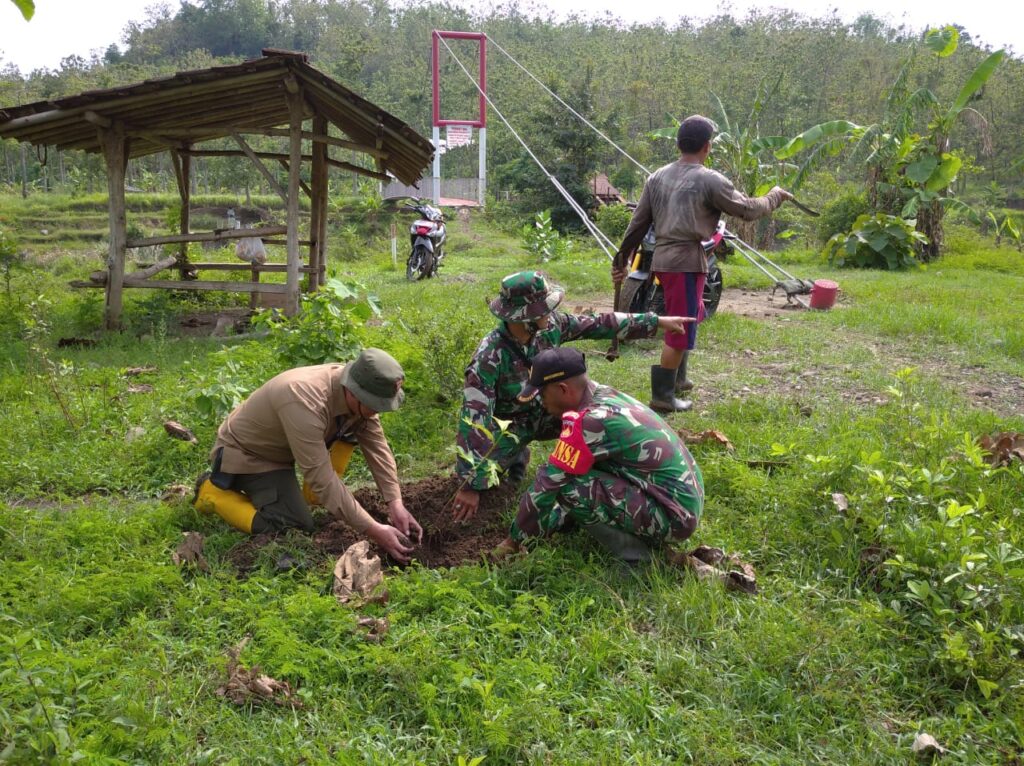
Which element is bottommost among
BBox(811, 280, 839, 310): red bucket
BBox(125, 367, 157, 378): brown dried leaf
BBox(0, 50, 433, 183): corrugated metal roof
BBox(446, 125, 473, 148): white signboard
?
BBox(125, 367, 157, 378): brown dried leaf

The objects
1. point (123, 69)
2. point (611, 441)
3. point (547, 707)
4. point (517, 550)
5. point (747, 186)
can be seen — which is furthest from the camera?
point (123, 69)

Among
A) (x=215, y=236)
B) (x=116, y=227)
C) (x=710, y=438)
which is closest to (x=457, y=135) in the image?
(x=215, y=236)

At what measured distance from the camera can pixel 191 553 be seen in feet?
11.8

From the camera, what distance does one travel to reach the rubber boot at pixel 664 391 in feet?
17.8

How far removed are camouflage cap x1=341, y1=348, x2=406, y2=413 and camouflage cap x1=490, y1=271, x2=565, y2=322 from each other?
80 cm

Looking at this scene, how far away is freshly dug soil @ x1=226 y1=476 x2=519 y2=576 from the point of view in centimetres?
365

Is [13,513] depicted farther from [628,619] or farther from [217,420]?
[628,619]

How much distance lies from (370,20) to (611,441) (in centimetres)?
9333

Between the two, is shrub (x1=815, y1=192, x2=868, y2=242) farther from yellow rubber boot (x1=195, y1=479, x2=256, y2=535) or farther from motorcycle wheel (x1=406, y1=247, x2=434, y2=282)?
yellow rubber boot (x1=195, y1=479, x2=256, y2=535)

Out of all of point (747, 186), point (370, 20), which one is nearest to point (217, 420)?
point (747, 186)

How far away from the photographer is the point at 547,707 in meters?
2.54

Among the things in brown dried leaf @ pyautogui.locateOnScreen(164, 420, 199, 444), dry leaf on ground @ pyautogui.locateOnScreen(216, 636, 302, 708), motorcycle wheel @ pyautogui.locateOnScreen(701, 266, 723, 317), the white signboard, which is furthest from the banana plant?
the white signboard

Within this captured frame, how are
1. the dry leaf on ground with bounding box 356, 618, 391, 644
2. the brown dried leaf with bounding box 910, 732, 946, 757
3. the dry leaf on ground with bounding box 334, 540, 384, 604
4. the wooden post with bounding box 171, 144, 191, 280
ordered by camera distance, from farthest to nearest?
the wooden post with bounding box 171, 144, 191, 280 → the dry leaf on ground with bounding box 334, 540, 384, 604 → the dry leaf on ground with bounding box 356, 618, 391, 644 → the brown dried leaf with bounding box 910, 732, 946, 757

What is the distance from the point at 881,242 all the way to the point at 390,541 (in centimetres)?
1195
